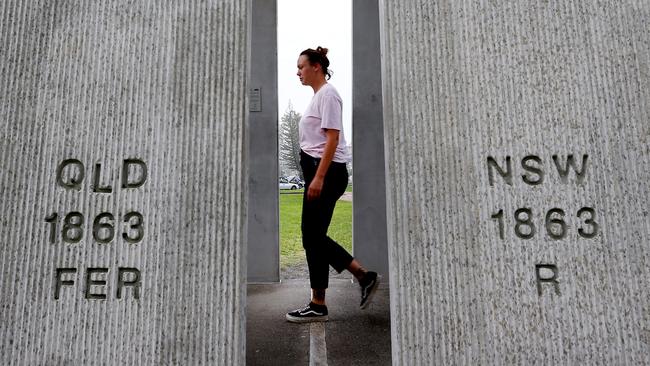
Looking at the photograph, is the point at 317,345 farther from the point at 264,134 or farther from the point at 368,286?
the point at 264,134

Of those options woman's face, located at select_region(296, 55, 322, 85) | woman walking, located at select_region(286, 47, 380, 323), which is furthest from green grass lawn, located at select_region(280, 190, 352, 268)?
woman's face, located at select_region(296, 55, 322, 85)

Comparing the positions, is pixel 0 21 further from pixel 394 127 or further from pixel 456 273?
pixel 456 273

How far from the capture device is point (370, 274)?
2.48 m

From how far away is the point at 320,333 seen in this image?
2242 millimetres

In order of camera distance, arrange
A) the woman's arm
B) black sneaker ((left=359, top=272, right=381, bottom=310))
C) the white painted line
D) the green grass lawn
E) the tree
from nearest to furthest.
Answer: the white painted line → the woman's arm → black sneaker ((left=359, top=272, right=381, bottom=310)) → the green grass lawn → the tree

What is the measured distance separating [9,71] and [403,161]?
5.64 ft

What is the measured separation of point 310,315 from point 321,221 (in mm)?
709

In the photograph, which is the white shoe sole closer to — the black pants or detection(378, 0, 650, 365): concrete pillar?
the black pants

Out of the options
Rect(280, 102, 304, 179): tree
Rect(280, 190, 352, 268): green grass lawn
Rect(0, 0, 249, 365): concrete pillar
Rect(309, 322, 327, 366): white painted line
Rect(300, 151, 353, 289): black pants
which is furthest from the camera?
Rect(280, 102, 304, 179): tree

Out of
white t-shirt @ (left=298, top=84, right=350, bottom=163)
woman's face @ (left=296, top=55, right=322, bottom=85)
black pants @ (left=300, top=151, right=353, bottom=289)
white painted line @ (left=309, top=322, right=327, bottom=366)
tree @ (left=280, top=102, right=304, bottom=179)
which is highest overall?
tree @ (left=280, top=102, right=304, bottom=179)

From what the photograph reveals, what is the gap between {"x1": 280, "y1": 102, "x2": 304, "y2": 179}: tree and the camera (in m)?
21.1

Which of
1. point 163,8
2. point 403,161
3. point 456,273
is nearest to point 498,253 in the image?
point 456,273

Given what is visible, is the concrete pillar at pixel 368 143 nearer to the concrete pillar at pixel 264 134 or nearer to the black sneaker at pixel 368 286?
the concrete pillar at pixel 264 134

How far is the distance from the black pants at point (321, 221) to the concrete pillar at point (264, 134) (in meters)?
1.29
